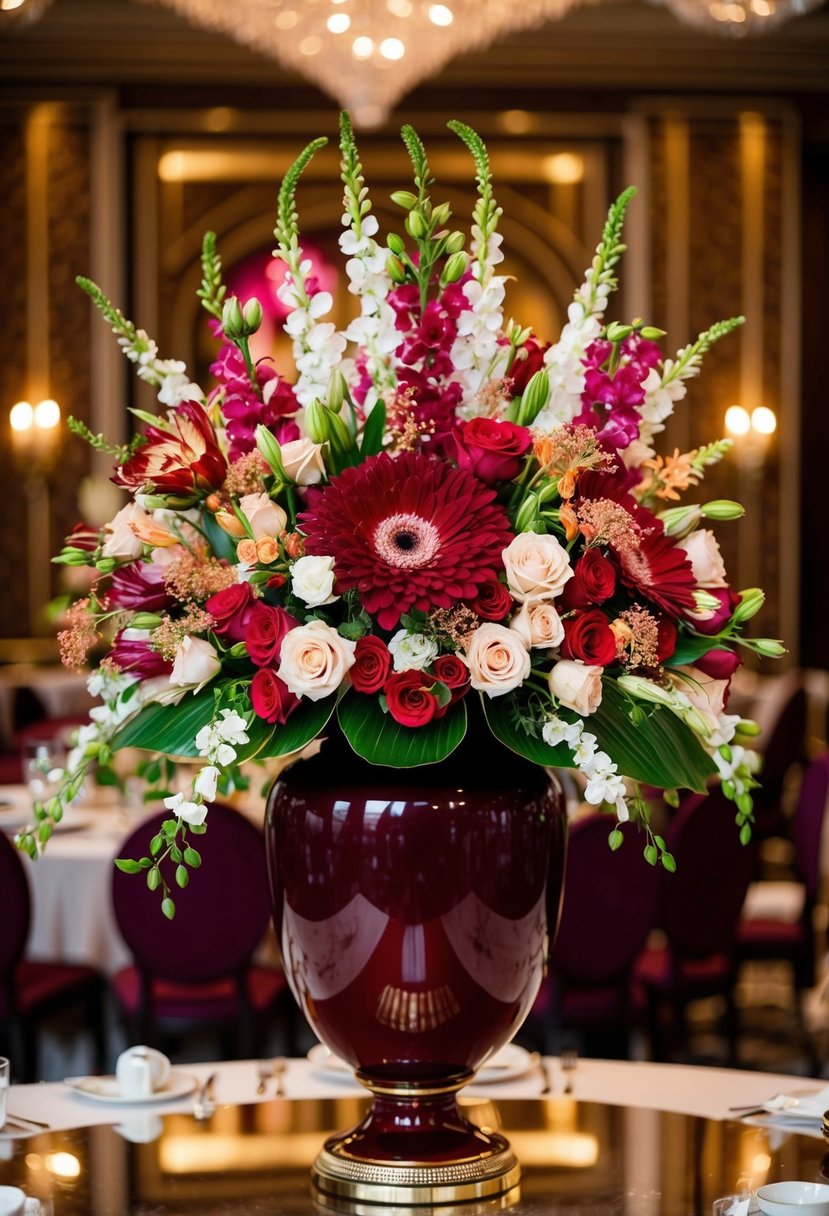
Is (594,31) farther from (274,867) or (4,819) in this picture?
(274,867)

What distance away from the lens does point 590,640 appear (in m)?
1.44

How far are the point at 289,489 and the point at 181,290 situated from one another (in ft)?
29.2

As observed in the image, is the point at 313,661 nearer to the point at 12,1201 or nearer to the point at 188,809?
the point at 188,809

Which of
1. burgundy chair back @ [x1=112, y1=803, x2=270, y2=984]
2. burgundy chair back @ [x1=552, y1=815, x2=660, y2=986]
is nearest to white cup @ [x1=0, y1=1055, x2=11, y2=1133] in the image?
burgundy chair back @ [x1=112, y1=803, x2=270, y2=984]

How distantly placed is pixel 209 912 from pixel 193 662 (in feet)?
8.19

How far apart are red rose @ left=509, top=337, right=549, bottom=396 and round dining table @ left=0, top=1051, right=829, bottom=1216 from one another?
75cm

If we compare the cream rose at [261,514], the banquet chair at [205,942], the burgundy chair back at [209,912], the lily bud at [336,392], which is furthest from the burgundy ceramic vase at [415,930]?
the burgundy chair back at [209,912]

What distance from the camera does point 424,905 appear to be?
56.4 inches

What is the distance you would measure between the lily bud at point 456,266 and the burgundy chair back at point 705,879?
2.52 m

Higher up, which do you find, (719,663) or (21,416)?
(21,416)

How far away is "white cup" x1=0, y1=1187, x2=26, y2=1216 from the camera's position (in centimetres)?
140

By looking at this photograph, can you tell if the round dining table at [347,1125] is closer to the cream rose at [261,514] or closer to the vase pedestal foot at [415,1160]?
the vase pedestal foot at [415,1160]

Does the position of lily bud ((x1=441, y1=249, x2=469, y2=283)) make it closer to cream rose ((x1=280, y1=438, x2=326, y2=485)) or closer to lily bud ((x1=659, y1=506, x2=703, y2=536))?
cream rose ((x1=280, y1=438, x2=326, y2=485))

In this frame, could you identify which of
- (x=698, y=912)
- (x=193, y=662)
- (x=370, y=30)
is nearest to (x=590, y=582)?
(x=193, y=662)
